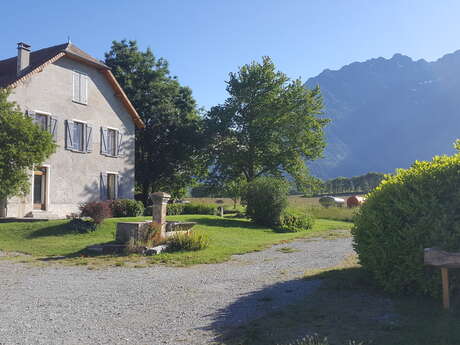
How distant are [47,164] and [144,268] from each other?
1392 centimetres

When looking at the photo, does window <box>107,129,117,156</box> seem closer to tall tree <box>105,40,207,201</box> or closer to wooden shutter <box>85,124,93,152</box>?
wooden shutter <box>85,124,93,152</box>

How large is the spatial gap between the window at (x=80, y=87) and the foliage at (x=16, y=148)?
625 cm

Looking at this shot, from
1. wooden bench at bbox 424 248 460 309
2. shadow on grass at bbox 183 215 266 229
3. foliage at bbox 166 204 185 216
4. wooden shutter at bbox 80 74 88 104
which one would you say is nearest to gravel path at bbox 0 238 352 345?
wooden bench at bbox 424 248 460 309

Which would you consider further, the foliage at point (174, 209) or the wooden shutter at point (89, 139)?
the foliage at point (174, 209)

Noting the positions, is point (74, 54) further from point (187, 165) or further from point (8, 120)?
point (187, 165)

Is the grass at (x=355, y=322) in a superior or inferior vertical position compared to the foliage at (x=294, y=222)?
inferior

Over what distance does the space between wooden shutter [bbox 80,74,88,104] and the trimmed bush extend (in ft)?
66.7

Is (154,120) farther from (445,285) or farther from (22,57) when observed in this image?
(445,285)

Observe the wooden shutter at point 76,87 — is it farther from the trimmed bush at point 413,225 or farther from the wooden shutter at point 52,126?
the trimmed bush at point 413,225

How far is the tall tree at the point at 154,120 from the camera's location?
30.7m

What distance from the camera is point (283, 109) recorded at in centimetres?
3234

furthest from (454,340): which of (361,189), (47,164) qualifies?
(361,189)

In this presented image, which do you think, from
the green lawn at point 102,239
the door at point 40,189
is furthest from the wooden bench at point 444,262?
the door at point 40,189

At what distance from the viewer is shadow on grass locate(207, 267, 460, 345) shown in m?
4.50
